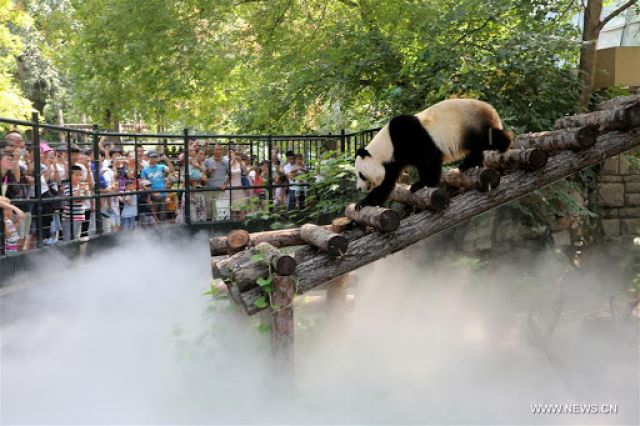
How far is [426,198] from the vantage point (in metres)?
6.11

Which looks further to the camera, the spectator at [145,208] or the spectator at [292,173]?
the spectator at [292,173]

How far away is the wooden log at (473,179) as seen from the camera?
6.09 metres

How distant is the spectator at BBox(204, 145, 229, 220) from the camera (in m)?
11.8

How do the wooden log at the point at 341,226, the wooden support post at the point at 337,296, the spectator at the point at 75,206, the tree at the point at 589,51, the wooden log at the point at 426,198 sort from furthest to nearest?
the tree at the point at 589,51 < the spectator at the point at 75,206 < the wooden support post at the point at 337,296 < the wooden log at the point at 341,226 < the wooden log at the point at 426,198

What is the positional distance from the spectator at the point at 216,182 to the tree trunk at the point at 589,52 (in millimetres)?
6481

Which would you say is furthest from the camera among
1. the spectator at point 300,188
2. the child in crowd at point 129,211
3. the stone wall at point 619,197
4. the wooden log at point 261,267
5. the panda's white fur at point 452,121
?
the spectator at point 300,188

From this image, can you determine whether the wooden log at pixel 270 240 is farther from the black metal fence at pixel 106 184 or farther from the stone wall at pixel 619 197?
the stone wall at pixel 619 197

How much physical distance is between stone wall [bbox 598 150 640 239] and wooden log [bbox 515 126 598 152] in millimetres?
5615

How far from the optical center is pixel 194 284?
409 inches

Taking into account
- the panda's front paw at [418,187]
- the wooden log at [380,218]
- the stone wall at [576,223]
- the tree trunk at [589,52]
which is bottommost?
the stone wall at [576,223]

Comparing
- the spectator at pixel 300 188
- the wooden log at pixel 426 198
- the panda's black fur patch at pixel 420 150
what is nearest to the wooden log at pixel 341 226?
the panda's black fur patch at pixel 420 150

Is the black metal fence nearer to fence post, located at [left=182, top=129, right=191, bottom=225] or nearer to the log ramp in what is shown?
fence post, located at [left=182, top=129, right=191, bottom=225]

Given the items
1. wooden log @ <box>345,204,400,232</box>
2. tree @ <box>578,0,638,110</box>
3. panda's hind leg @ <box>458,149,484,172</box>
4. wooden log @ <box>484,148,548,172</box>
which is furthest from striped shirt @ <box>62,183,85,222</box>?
tree @ <box>578,0,638,110</box>

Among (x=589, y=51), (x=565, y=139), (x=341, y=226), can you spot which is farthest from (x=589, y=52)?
(x=341, y=226)
